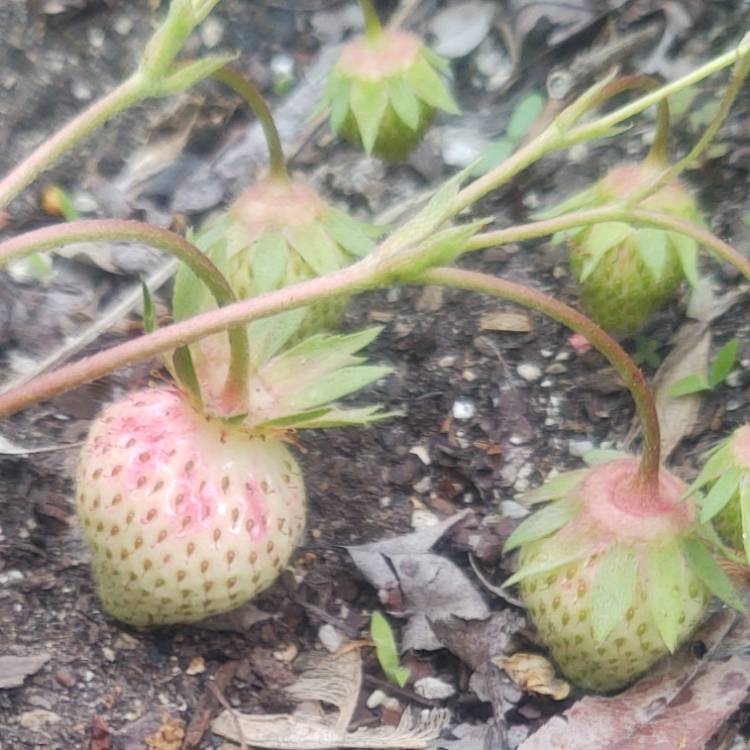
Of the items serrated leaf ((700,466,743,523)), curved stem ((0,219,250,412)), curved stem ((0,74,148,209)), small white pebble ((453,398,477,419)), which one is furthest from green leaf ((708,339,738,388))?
curved stem ((0,74,148,209))

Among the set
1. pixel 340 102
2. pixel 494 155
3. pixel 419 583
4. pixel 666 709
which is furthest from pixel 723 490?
pixel 494 155

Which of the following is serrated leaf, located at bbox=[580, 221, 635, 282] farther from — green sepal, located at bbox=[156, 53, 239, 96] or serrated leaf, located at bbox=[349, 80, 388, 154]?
green sepal, located at bbox=[156, 53, 239, 96]

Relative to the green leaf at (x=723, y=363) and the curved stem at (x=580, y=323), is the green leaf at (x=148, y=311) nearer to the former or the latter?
the curved stem at (x=580, y=323)

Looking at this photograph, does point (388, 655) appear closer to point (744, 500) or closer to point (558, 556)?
point (558, 556)

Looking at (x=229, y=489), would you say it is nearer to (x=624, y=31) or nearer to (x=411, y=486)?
(x=411, y=486)

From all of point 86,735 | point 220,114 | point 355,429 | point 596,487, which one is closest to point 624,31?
point 220,114

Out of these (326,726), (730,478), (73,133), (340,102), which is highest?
(73,133)
